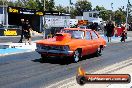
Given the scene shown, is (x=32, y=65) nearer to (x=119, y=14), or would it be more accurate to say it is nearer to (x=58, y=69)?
(x=58, y=69)

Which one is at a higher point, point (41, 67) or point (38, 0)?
point (38, 0)

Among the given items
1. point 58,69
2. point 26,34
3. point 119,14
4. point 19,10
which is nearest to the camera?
point 58,69

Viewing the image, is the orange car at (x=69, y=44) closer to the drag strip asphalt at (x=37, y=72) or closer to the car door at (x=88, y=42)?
the car door at (x=88, y=42)

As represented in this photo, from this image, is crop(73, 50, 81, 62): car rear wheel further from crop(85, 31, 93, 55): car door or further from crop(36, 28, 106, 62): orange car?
crop(85, 31, 93, 55): car door

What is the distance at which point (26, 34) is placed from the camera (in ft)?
73.5

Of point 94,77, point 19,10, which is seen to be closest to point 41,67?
point 94,77

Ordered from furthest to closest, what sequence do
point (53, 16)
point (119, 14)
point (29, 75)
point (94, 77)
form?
1. point (119, 14)
2. point (53, 16)
3. point (29, 75)
4. point (94, 77)

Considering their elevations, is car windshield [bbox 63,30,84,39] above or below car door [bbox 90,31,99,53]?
above

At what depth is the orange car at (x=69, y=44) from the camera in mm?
13164

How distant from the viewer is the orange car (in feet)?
43.2

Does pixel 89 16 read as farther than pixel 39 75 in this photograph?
Yes

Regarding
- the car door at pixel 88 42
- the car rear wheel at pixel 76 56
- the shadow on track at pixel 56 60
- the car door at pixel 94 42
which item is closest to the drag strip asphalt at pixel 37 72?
the shadow on track at pixel 56 60

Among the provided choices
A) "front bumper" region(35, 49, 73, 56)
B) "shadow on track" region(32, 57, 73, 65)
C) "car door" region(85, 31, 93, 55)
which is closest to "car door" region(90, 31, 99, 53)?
"car door" region(85, 31, 93, 55)

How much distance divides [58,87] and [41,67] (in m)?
3.97
